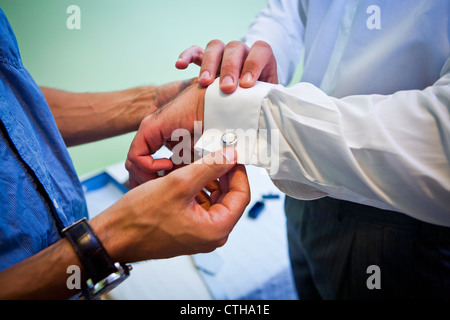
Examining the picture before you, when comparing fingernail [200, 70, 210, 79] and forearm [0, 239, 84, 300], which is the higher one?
fingernail [200, 70, 210, 79]

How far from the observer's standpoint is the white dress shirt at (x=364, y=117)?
1.28 feet

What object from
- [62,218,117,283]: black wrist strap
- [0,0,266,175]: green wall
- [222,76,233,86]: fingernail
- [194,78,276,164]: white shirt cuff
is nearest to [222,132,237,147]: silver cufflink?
[194,78,276,164]: white shirt cuff

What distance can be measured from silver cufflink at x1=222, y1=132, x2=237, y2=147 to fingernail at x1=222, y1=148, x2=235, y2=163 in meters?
0.03

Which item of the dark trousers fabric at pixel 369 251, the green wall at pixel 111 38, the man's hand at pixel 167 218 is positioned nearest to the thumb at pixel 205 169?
the man's hand at pixel 167 218

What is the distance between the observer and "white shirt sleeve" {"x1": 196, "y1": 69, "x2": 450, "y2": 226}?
1.26 feet

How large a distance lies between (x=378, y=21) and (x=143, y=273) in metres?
1.16

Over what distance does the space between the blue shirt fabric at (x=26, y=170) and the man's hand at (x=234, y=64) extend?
0.37 metres

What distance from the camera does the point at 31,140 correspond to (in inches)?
20.7

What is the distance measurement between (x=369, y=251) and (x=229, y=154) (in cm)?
52

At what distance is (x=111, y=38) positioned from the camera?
1.19 meters

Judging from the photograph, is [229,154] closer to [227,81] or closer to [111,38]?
[227,81]

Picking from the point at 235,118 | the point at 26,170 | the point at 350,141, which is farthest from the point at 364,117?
the point at 26,170

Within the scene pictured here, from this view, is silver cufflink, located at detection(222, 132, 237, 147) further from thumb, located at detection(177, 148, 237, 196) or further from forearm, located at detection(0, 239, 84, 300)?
forearm, located at detection(0, 239, 84, 300)

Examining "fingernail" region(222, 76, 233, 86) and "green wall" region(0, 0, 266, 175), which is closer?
"fingernail" region(222, 76, 233, 86)
